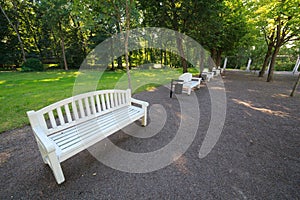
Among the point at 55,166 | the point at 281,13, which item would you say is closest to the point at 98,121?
the point at 55,166

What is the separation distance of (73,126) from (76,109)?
0.34m

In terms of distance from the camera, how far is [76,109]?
7.50 ft

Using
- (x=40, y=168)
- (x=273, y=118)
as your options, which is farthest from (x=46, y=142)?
(x=273, y=118)

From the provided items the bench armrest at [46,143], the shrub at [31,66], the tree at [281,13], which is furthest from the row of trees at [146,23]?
the shrub at [31,66]

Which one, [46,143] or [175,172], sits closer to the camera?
[46,143]

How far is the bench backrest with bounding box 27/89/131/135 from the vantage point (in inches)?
74.3

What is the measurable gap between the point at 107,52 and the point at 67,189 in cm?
1992

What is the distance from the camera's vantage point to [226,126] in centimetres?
350

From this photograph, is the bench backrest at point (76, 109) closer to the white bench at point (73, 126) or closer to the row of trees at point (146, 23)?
the white bench at point (73, 126)

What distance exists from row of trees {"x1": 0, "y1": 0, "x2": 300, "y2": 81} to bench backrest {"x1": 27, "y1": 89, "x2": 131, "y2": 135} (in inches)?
93.4

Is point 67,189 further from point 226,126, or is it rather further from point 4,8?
point 4,8

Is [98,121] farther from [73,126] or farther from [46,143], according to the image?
[46,143]

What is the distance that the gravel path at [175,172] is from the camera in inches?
67.1

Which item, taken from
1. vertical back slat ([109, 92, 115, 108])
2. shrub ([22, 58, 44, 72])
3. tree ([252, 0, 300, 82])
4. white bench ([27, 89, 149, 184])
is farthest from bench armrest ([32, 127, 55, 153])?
shrub ([22, 58, 44, 72])
